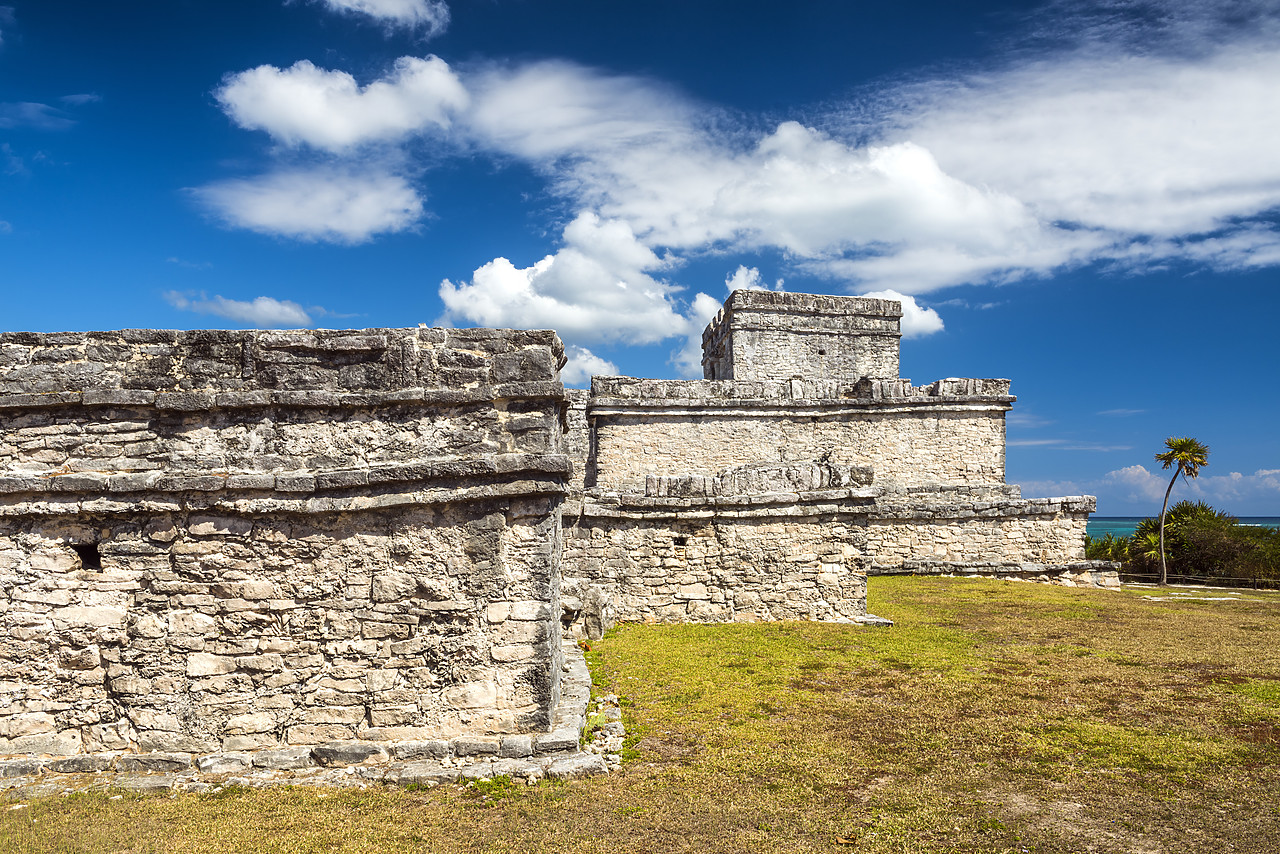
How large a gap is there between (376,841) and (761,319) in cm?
1853

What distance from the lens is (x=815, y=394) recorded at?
1819 cm

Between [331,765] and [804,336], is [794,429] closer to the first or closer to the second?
[804,336]

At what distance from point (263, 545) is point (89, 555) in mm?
1429

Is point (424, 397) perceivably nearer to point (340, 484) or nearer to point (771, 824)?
point (340, 484)

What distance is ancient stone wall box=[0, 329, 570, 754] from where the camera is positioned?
5.45m

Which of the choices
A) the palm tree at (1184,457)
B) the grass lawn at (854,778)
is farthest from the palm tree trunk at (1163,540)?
the grass lawn at (854,778)

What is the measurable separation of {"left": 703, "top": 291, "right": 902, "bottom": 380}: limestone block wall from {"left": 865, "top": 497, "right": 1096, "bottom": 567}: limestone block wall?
679cm

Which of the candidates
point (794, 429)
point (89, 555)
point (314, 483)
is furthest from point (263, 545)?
point (794, 429)

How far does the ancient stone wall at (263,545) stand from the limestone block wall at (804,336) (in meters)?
16.1

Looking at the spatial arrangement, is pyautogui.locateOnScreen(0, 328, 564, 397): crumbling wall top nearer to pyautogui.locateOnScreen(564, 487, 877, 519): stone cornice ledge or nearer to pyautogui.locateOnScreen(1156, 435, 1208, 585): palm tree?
pyautogui.locateOnScreen(564, 487, 877, 519): stone cornice ledge

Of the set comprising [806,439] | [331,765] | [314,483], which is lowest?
[331,765]

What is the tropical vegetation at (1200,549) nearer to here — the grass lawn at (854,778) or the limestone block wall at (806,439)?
the limestone block wall at (806,439)

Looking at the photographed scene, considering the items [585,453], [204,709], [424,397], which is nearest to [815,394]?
[585,453]

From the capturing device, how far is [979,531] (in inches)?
622
